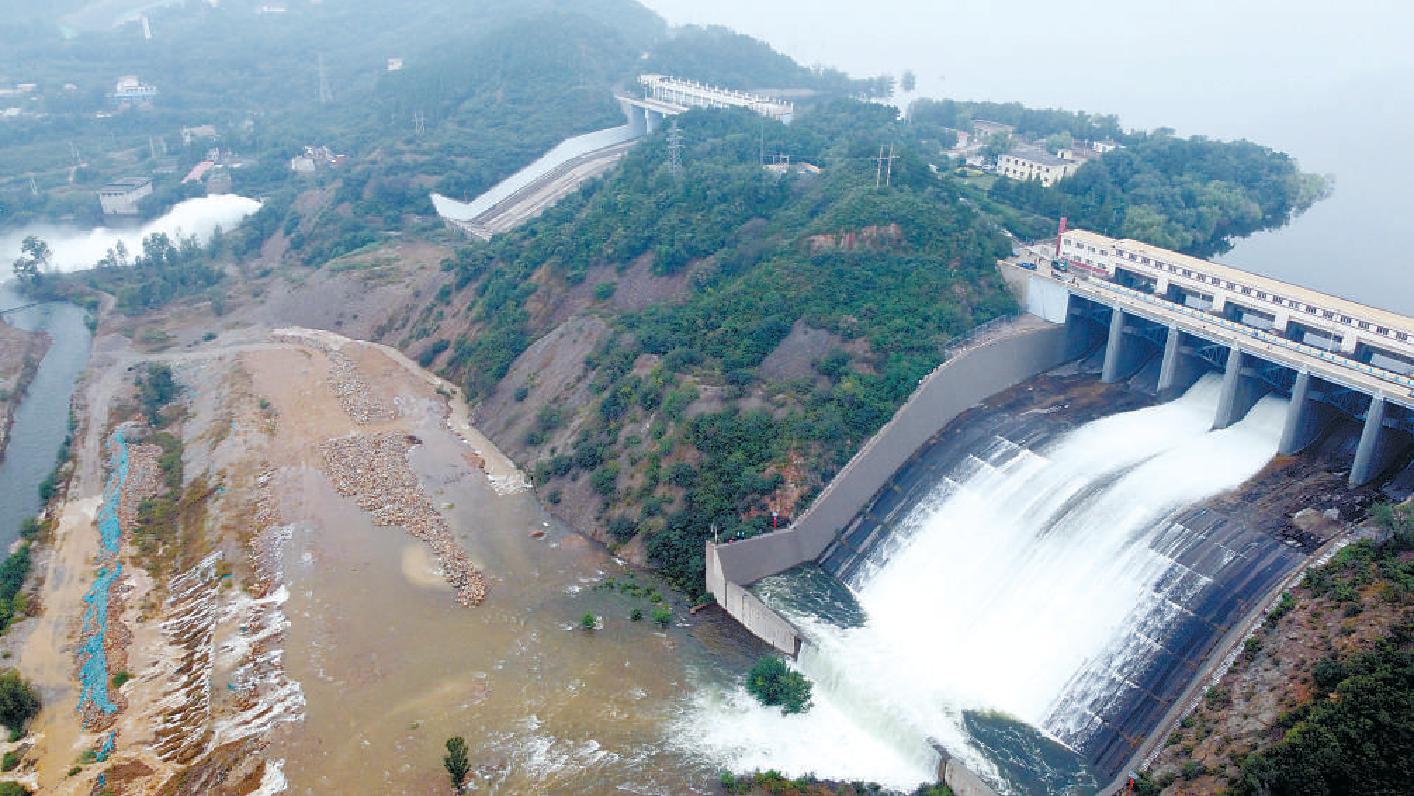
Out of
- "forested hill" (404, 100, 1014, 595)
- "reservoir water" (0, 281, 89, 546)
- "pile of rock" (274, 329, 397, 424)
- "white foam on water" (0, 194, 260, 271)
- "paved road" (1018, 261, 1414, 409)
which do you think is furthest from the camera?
"white foam on water" (0, 194, 260, 271)

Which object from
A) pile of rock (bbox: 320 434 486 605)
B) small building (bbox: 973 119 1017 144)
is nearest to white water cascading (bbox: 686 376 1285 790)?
pile of rock (bbox: 320 434 486 605)

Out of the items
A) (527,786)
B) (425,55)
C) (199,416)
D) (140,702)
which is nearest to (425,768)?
(527,786)

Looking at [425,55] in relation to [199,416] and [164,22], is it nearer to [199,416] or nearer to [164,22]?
[164,22]

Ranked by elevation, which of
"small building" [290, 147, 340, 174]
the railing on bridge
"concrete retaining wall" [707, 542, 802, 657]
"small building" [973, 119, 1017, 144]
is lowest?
"concrete retaining wall" [707, 542, 802, 657]

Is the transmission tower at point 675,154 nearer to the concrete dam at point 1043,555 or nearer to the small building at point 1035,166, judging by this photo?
the small building at point 1035,166

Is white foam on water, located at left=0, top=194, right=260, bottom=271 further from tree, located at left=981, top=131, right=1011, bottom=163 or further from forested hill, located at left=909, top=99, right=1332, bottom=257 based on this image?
forested hill, located at left=909, top=99, right=1332, bottom=257

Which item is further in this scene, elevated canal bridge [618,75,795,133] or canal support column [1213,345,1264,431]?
elevated canal bridge [618,75,795,133]

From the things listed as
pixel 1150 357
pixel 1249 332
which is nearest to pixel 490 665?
pixel 1249 332
